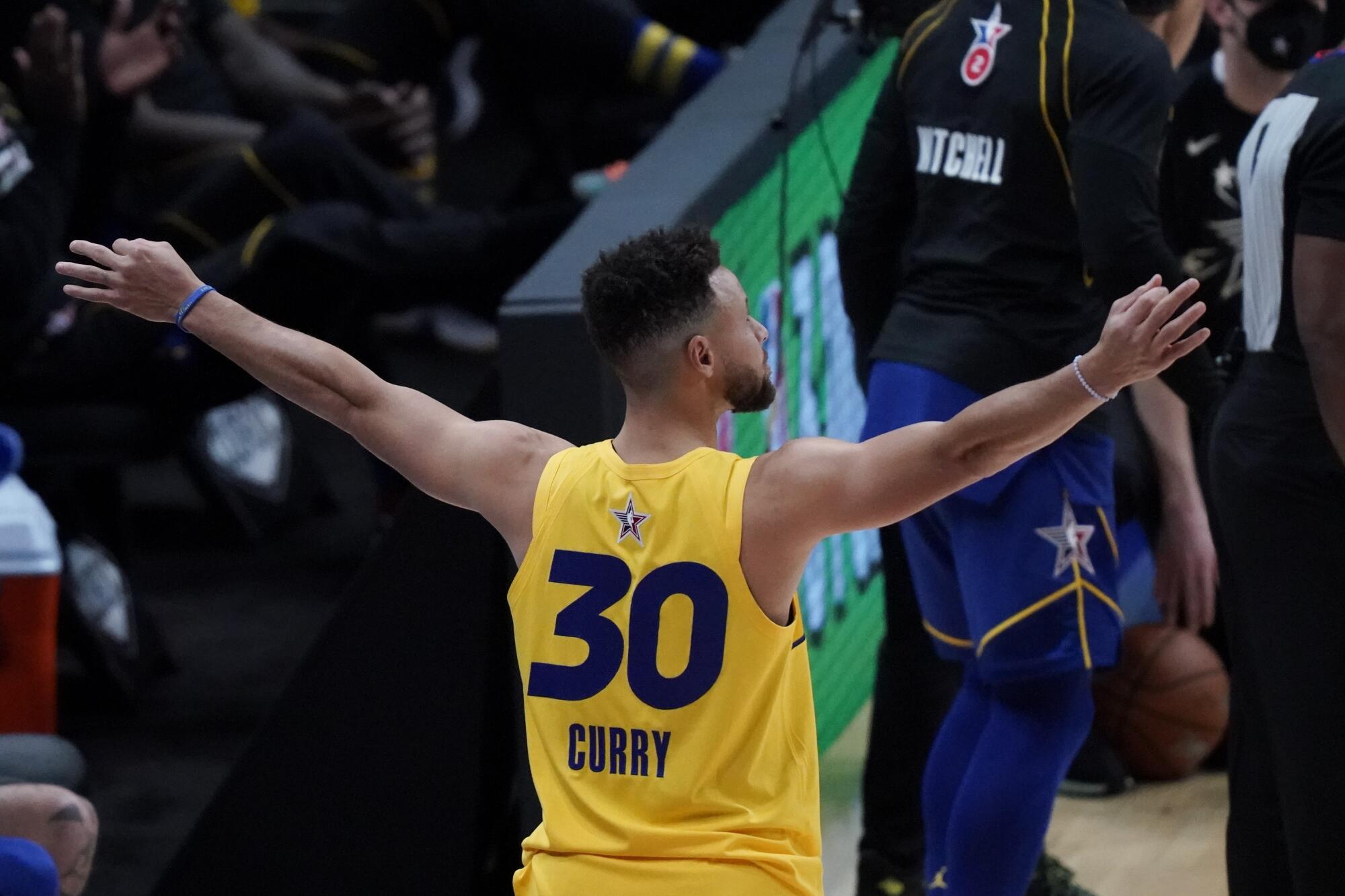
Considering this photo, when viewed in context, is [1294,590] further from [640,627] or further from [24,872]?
[24,872]

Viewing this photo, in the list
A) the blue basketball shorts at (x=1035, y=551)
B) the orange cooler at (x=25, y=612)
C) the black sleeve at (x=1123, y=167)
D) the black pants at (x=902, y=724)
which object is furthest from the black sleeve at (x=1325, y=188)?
the orange cooler at (x=25, y=612)

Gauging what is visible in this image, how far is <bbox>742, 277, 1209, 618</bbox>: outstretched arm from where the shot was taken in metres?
2.02

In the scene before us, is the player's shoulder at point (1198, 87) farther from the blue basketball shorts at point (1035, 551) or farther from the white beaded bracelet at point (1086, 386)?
the white beaded bracelet at point (1086, 386)

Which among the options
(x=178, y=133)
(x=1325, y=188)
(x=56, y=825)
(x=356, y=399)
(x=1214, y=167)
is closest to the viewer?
(x=356, y=399)

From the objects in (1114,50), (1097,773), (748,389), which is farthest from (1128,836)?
(748,389)

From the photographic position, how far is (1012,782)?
120 inches

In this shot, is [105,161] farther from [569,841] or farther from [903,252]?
[569,841]

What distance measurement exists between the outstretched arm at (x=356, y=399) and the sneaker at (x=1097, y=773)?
2.20 metres

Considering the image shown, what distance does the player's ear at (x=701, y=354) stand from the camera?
90.3 inches

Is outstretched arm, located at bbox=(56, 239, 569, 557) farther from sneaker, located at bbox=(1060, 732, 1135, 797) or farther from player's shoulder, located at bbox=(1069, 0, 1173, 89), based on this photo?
sneaker, located at bbox=(1060, 732, 1135, 797)

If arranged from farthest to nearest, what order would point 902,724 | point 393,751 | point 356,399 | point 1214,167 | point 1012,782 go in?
point 1214,167, point 902,724, point 393,751, point 1012,782, point 356,399

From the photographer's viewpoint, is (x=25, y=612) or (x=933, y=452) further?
(x=25, y=612)

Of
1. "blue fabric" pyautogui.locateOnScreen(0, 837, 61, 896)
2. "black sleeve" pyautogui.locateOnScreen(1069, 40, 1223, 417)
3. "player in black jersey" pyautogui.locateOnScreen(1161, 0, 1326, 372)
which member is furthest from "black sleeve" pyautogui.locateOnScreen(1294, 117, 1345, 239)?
"blue fabric" pyautogui.locateOnScreen(0, 837, 61, 896)

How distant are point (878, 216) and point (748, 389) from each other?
3.88ft
